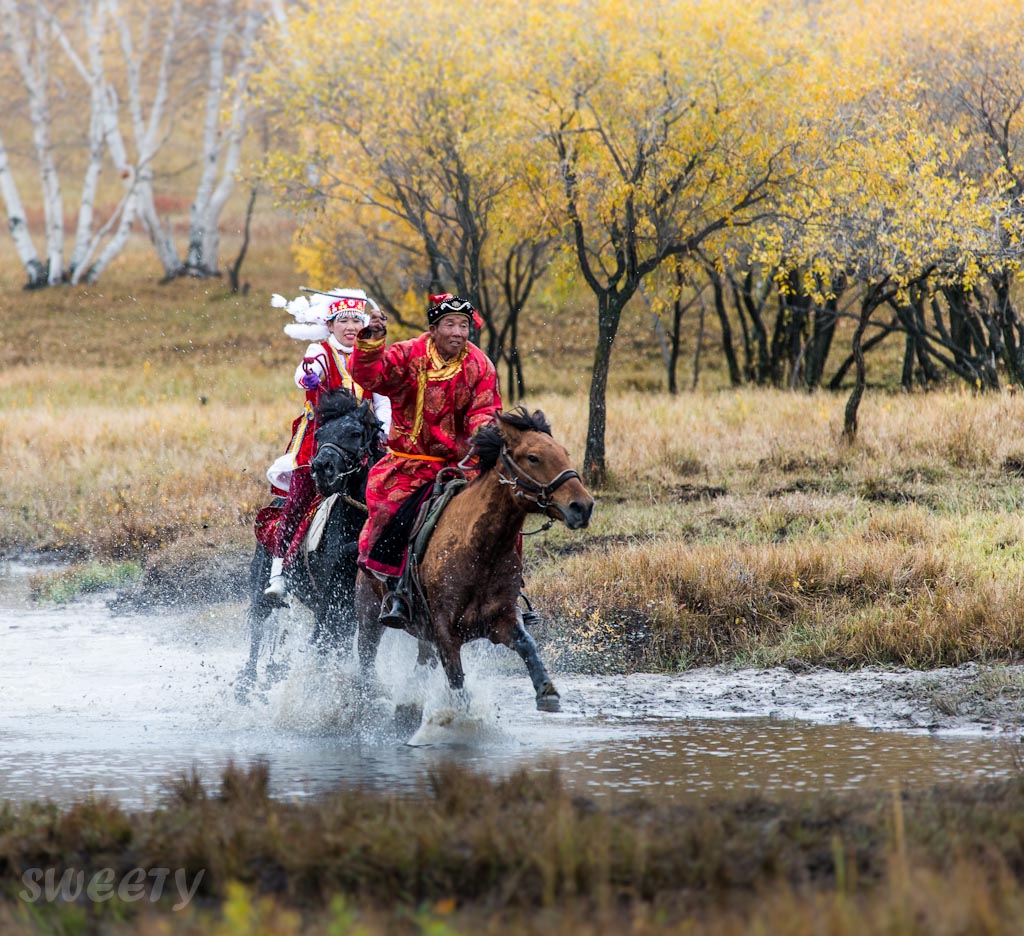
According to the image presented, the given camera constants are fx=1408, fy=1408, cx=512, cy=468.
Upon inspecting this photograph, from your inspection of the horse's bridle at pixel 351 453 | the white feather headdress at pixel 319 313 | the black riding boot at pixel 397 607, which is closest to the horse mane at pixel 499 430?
the black riding boot at pixel 397 607

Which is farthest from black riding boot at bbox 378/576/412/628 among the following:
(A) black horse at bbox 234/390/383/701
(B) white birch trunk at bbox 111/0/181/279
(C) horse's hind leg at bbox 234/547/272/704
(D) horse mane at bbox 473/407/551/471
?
(B) white birch trunk at bbox 111/0/181/279

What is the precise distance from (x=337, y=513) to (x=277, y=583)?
0.66m

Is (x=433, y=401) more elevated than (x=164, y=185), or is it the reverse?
(x=164, y=185)

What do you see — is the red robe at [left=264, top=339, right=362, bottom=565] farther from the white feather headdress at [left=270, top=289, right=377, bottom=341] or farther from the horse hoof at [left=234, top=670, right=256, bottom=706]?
the horse hoof at [left=234, top=670, right=256, bottom=706]

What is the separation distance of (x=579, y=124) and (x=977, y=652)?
11000mm

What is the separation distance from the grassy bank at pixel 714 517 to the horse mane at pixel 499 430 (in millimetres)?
3060

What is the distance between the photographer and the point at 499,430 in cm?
764

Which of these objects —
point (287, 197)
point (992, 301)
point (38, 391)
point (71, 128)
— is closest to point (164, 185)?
point (71, 128)

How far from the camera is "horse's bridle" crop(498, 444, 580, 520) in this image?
7.14 meters

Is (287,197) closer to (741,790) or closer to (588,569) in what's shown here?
(588,569)

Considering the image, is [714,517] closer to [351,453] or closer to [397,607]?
[351,453]

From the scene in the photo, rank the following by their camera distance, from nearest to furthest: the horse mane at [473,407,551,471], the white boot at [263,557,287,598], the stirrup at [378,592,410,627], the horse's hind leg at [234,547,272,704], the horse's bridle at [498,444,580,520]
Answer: the horse's bridle at [498,444,580,520]
the horse mane at [473,407,551,471]
the stirrup at [378,592,410,627]
the white boot at [263,557,287,598]
the horse's hind leg at [234,547,272,704]

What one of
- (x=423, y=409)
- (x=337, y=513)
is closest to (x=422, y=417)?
(x=423, y=409)

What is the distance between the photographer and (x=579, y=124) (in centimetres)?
1856
